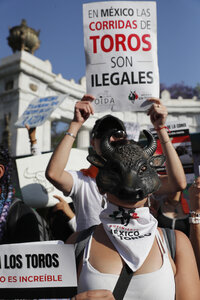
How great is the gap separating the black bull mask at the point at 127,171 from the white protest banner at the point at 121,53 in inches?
45.2

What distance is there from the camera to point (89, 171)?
2580 millimetres

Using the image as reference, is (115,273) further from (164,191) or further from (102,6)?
(102,6)

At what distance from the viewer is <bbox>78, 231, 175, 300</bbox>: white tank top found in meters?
1.32

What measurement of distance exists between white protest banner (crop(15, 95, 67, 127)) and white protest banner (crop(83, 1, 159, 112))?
2961mm

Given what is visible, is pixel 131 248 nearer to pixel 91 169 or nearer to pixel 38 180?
pixel 91 169

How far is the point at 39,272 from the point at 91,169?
127cm

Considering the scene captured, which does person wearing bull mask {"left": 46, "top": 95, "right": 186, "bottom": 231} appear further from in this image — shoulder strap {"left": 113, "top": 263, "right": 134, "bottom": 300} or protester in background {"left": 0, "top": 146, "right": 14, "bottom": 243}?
shoulder strap {"left": 113, "top": 263, "right": 134, "bottom": 300}

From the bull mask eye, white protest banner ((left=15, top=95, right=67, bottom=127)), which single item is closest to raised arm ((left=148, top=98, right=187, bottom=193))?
the bull mask eye

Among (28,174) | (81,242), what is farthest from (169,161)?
(28,174)

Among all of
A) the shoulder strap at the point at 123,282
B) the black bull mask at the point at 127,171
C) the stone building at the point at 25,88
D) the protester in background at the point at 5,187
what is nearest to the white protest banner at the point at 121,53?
the protester in background at the point at 5,187

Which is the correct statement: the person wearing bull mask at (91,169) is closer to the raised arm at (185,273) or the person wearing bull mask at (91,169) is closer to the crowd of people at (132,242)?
the crowd of people at (132,242)

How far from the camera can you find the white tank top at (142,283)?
4.33ft

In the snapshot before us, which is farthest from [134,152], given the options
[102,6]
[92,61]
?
[102,6]

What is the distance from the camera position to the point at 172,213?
333cm
